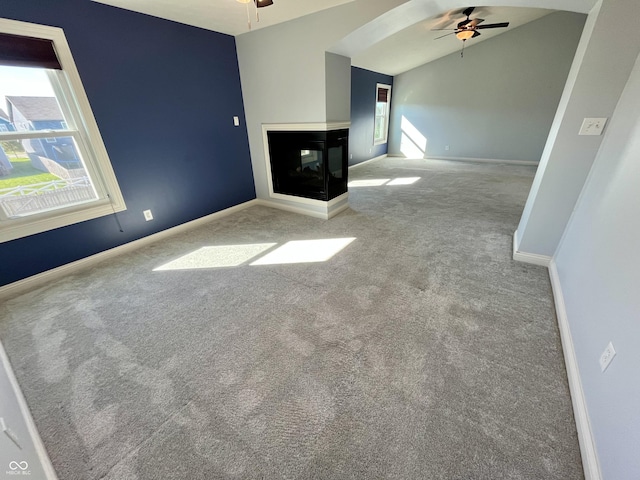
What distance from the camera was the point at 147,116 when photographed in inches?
110

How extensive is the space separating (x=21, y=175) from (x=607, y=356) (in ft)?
13.5

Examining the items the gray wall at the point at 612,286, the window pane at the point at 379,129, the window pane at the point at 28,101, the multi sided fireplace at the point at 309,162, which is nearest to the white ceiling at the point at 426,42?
the window pane at the point at 379,129

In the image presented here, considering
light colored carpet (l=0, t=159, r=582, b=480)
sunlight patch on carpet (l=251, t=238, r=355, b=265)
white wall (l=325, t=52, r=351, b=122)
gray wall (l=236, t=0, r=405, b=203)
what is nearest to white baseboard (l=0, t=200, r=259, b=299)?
light colored carpet (l=0, t=159, r=582, b=480)

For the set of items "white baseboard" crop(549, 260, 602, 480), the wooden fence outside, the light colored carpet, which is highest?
the wooden fence outside

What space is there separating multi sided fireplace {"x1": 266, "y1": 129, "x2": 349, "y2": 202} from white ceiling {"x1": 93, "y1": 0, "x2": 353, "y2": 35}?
119cm

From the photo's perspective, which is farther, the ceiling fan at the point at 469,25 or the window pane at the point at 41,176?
the ceiling fan at the point at 469,25

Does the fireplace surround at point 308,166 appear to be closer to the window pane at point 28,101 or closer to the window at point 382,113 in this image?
the window pane at point 28,101

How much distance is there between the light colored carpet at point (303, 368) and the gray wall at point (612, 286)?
0.20m

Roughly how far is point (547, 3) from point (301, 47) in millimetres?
2249

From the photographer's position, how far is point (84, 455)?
112 centimetres

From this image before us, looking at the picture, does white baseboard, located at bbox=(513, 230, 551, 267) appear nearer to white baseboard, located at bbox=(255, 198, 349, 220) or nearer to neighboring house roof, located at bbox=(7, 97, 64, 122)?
white baseboard, located at bbox=(255, 198, 349, 220)

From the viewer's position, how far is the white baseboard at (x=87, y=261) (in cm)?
224

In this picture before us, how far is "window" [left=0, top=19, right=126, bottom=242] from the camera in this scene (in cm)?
205

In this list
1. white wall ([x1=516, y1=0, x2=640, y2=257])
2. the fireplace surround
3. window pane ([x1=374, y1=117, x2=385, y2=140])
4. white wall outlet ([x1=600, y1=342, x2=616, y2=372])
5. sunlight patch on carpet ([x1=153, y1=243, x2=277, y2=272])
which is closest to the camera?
white wall outlet ([x1=600, y1=342, x2=616, y2=372])
